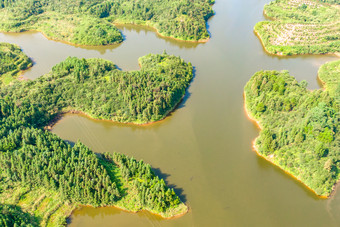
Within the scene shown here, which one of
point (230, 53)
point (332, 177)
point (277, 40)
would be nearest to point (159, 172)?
point (332, 177)

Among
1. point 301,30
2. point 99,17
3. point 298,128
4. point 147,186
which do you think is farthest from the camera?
point 99,17

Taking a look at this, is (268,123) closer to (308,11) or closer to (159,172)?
(159,172)

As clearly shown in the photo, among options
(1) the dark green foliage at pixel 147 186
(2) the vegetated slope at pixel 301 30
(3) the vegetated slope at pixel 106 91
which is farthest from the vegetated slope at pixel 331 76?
(1) the dark green foliage at pixel 147 186

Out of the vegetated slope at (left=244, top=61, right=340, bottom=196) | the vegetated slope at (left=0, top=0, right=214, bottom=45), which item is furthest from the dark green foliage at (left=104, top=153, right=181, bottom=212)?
the vegetated slope at (left=0, top=0, right=214, bottom=45)

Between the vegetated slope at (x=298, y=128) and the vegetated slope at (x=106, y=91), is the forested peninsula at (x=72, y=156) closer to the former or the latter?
the vegetated slope at (x=106, y=91)

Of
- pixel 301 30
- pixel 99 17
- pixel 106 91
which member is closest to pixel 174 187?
pixel 106 91

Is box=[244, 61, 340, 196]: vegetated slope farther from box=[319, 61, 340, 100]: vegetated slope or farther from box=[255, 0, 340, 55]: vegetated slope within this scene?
box=[255, 0, 340, 55]: vegetated slope

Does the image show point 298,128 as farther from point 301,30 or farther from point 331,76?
point 301,30
